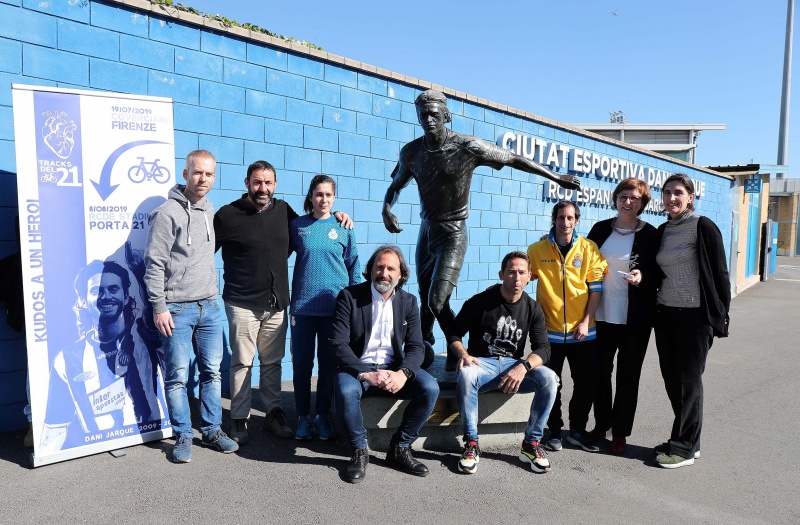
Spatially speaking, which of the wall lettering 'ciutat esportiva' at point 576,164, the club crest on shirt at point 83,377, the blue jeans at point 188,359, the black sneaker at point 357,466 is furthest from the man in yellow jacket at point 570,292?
the wall lettering 'ciutat esportiva' at point 576,164

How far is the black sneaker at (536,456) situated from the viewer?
137 inches

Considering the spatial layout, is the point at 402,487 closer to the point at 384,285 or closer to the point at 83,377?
the point at 384,285

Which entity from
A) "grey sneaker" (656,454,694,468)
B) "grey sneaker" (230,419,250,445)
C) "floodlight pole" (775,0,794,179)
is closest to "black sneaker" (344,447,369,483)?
"grey sneaker" (230,419,250,445)

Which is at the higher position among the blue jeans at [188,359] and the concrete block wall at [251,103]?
the concrete block wall at [251,103]

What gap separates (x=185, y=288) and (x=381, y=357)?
1240 millimetres

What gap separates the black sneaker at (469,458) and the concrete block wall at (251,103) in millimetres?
2485

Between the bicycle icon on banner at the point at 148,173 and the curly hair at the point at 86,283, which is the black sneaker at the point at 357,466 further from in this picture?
the bicycle icon on banner at the point at 148,173

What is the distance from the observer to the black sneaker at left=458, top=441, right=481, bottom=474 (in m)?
3.42

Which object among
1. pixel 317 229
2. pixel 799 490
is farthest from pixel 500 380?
pixel 799 490

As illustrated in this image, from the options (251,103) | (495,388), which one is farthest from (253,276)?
(251,103)

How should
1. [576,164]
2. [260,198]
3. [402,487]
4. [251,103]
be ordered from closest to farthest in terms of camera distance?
[402,487], [260,198], [251,103], [576,164]

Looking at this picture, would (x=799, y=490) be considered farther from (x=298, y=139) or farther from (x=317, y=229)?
(x=298, y=139)

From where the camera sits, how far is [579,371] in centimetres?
380

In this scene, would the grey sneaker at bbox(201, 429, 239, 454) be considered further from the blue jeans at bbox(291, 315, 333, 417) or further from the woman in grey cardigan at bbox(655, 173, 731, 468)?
the woman in grey cardigan at bbox(655, 173, 731, 468)
